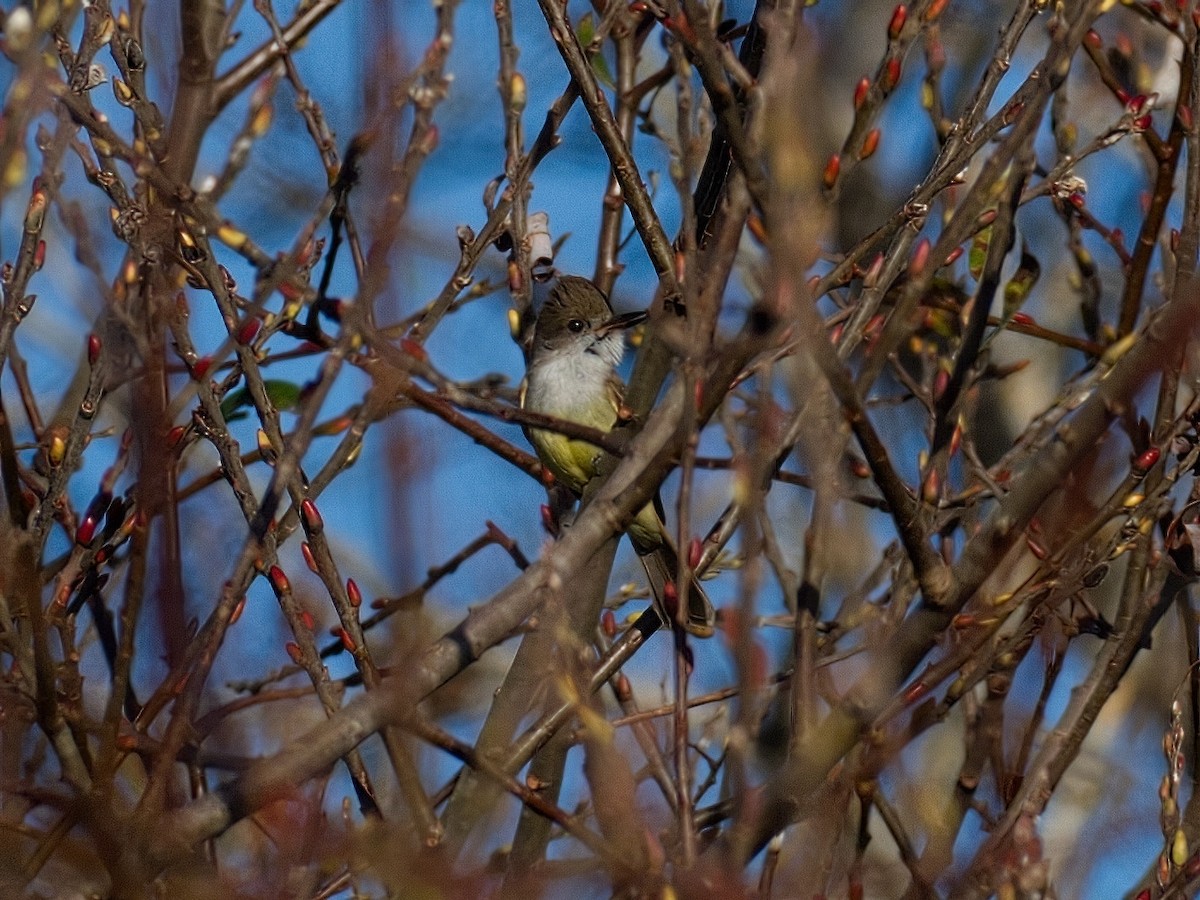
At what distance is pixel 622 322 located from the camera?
17.8ft

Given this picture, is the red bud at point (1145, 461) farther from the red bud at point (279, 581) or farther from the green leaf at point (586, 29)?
the green leaf at point (586, 29)

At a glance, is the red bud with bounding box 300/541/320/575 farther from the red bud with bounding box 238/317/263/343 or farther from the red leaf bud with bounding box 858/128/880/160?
the red leaf bud with bounding box 858/128/880/160

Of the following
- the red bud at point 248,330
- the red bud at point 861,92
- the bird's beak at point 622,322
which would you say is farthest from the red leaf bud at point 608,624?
the red bud at point 861,92

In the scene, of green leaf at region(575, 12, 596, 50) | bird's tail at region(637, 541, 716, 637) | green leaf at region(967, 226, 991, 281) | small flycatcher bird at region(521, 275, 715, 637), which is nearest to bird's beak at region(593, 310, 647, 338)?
small flycatcher bird at region(521, 275, 715, 637)

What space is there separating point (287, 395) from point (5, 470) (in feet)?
3.95

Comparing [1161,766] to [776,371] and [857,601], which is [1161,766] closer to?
[857,601]

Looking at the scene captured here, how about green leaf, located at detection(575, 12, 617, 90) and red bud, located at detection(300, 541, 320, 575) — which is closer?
red bud, located at detection(300, 541, 320, 575)

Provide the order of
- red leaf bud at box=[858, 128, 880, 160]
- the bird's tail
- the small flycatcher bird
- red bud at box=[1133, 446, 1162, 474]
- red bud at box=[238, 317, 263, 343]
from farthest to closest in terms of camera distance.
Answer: the small flycatcher bird < the bird's tail < red leaf bud at box=[858, 128, 880, 160] < red bud at box=[1133, 446, 1162, 474] < red bud at box=[238, 317, 263, 343]

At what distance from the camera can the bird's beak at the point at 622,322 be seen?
17.2 feet

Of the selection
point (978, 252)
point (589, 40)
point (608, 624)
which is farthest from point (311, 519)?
point (978, 252)

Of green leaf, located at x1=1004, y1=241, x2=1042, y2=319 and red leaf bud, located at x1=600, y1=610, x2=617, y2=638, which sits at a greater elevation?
green leaf, located at x1=1004, y1=241, x2=1042, y2=319

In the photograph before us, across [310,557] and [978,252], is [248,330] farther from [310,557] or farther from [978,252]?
[978,252]

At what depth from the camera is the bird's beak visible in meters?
5.23

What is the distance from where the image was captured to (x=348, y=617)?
3309 mm
